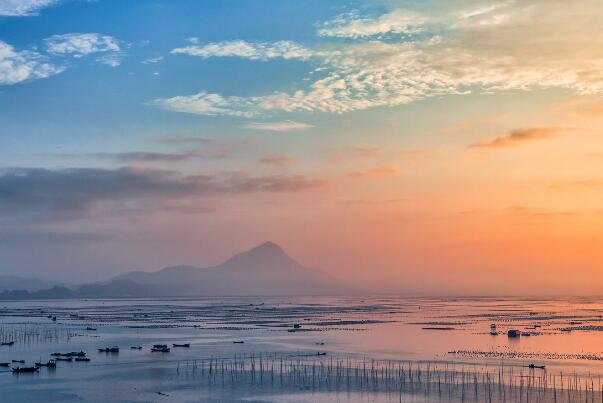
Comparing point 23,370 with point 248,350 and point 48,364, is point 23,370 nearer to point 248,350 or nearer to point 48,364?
point 48,364

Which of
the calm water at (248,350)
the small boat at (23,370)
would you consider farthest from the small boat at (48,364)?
the small boat at (23,370)

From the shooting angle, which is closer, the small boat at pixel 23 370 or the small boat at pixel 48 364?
the small boat at pixel 23 370

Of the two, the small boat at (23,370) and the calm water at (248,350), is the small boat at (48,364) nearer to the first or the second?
the calm water at (248,350)

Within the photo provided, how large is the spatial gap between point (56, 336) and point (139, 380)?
45.6 metres

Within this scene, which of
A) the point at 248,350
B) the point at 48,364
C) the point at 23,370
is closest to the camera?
the point at 23,370

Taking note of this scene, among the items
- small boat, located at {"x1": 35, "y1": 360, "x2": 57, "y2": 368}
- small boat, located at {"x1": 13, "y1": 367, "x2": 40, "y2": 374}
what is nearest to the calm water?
small boat, located at {"x1": 35, "y1": 360, "x2": 57, "y2": 368}

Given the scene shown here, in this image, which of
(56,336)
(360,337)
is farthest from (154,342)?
(360,337)

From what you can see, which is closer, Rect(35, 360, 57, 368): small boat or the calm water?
the calm water

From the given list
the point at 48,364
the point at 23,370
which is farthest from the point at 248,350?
the point at 23,370

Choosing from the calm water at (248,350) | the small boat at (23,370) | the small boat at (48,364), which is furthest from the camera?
the small boat at (48,364)

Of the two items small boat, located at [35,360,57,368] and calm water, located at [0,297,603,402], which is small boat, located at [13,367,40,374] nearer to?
calm water, located at [0,297,603,402]

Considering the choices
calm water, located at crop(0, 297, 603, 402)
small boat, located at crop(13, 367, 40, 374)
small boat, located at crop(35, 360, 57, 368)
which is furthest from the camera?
small boat, located at crop(35, 360, 57, 368)

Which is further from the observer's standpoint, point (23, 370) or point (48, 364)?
point (48, 364)

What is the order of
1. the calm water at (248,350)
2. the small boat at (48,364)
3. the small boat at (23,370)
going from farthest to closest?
the small boat at (48,364) → the small boat at (23,370) → the calm water at (248,350)
